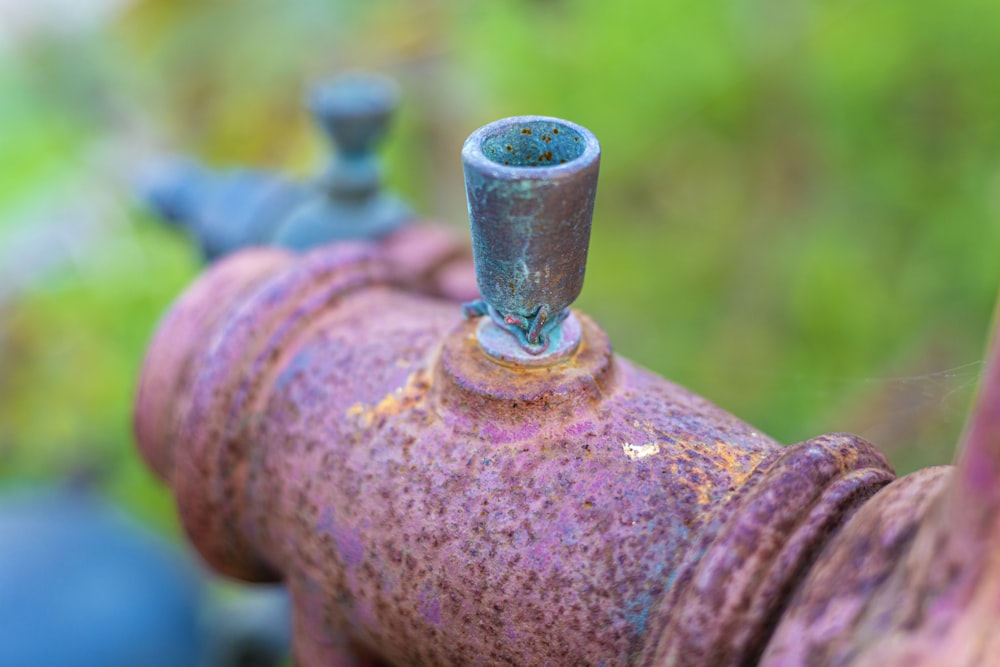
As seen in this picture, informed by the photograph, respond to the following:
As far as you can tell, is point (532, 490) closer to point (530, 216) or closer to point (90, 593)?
point (530, 216)

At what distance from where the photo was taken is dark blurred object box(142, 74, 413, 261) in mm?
1758

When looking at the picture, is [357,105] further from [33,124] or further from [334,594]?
[33,124]

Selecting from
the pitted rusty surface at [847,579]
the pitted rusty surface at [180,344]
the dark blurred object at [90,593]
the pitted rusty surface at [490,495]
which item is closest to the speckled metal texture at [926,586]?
the pitted rusty surface at [847,579]

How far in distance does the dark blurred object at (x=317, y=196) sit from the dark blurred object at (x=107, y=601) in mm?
897

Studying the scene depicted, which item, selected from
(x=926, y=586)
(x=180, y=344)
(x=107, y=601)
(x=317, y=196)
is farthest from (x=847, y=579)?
(x=107, y=601)

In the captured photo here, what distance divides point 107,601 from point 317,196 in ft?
3.72

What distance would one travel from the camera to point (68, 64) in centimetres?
447

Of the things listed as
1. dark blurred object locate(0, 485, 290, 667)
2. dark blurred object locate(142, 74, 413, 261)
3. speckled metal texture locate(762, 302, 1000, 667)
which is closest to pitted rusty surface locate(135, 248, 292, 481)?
dark blurred object locate(142, 74, 413, 261)

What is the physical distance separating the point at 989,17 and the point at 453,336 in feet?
9.41

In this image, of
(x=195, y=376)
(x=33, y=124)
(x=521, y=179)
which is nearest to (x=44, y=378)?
(x=33, y=124)

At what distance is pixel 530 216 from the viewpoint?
2.88 ft

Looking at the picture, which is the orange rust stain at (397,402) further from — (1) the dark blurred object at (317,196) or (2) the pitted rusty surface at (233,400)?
(1) the dark blurred object at (317,196)

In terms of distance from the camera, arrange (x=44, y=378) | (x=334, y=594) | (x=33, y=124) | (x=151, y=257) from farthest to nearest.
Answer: (x=33, y=124)
(x=151, y=257)
(x=44, y=378)
(x=334, y=594)

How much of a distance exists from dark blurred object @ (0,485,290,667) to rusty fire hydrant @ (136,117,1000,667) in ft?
3.72
